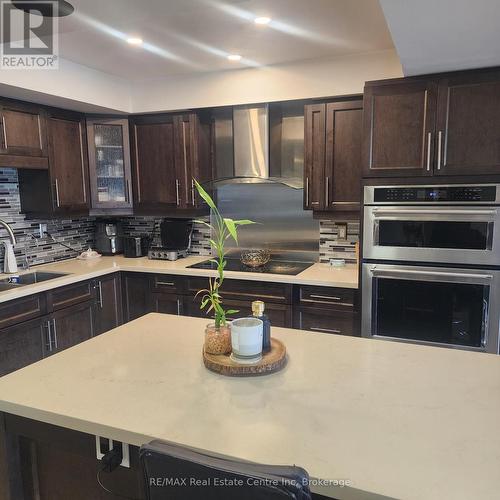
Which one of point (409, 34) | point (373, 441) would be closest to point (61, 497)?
point (373, 441)

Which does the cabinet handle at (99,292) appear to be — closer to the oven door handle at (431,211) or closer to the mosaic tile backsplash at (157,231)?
the mosaic tile backsplash at (157,231)

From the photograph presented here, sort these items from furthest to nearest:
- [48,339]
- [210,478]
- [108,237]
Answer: [108,237], [48,339], [210,478]

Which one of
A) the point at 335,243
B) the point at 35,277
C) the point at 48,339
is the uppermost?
the point at 335,243

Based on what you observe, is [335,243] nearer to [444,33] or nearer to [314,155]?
[314,155]

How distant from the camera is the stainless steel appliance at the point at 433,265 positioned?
7.97 ft

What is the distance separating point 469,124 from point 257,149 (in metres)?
1.53

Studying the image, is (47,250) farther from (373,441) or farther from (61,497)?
(373,441)

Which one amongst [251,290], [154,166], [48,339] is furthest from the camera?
[154,166]

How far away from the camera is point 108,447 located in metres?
1.20

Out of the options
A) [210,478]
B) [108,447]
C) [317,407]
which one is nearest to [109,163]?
[108,447]

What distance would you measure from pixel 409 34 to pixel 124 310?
9.45 ft

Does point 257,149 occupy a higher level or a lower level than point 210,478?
higher

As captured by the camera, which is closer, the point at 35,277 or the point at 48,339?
the point at 48,339

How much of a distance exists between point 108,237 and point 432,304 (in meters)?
2.89
